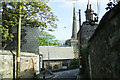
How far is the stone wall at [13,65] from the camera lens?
922cm

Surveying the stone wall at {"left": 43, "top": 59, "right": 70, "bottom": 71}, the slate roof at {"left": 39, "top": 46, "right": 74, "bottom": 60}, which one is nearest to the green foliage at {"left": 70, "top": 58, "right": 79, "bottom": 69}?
the stone wall at {"left": 43, "top": 59, "right": 70, "bottom": 71}

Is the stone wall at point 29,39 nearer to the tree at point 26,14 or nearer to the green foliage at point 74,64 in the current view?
the tree at point 26,14

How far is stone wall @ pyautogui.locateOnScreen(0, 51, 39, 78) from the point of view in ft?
30.3

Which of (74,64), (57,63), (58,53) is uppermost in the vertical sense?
(58,53)

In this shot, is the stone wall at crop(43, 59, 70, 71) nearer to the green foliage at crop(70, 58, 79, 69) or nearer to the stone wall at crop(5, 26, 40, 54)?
the green foliage at crop(70, 58, 79, 69)

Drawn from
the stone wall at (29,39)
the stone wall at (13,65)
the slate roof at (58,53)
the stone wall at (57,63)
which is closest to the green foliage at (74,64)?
the stone wall at (57,63)

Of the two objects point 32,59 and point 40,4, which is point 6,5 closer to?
point 40,4

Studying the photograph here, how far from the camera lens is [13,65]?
10406 mm

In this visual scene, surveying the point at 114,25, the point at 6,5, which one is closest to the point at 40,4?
the point at 6,5

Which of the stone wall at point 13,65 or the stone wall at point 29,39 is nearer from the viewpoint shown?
the stone wall at point 13,65

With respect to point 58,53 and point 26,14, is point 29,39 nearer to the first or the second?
point 26,14

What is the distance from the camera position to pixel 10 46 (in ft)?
52.3

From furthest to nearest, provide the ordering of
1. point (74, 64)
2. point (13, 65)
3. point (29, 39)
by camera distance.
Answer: point (74, 64) → point (29, 39) → point (13, 65)

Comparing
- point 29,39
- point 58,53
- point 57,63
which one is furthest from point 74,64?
point 29,39
